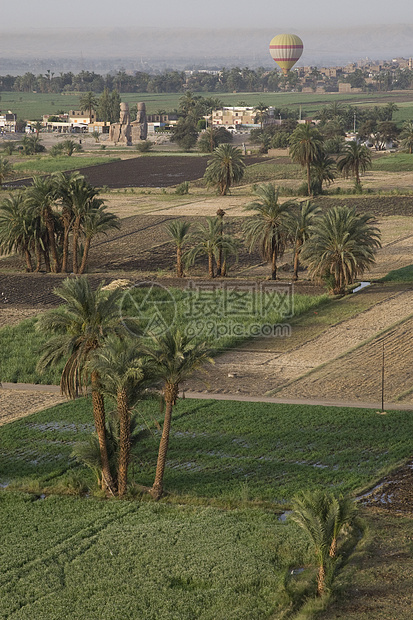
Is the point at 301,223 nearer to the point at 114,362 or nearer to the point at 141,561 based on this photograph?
the point at 114,362

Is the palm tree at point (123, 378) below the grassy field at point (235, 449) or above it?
above

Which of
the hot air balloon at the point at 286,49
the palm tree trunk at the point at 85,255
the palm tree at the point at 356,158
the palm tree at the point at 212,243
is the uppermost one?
the hot air balloon at the point at 286,49

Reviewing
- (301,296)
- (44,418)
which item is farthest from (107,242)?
(44,418)

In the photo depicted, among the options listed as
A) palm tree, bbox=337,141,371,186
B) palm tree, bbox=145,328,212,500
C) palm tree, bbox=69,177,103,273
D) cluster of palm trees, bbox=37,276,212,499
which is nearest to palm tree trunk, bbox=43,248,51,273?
palm tree, bbox=69,177,103,273

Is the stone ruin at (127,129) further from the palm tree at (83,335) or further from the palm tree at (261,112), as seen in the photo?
the palm tree at (83,335)

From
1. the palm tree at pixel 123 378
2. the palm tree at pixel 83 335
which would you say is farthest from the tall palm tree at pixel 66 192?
the palm tree at pixel 123 378

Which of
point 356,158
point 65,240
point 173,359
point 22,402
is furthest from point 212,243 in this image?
point 356,158

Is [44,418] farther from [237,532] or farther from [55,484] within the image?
[237,532]

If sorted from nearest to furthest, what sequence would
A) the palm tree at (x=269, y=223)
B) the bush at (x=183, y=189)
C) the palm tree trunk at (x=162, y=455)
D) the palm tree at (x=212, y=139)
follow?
the palm tree trunk at (x=162, y=455)
the palm tree at (x=269, y=223)
the bush at (x=183, y=189)
the palm tree at (x=212, y=139)

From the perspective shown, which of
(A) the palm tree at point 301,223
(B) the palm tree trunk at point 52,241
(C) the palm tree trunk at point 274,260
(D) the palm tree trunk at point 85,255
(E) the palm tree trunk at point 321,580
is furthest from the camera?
(B) the palm tree trunk at point 52,241
